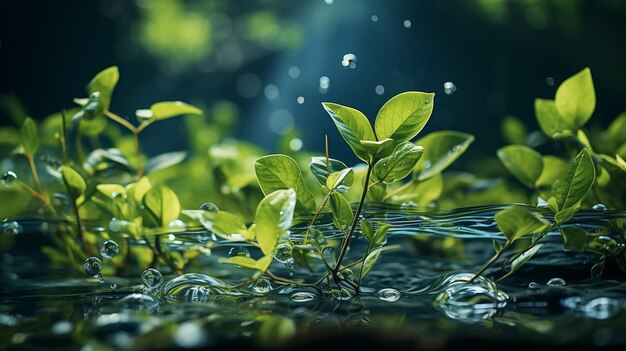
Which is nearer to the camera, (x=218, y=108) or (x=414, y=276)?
(x=414, y=276)

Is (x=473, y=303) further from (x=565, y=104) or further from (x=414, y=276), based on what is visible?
(x=565, y=104)

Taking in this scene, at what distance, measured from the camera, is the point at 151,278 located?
60 centimetres

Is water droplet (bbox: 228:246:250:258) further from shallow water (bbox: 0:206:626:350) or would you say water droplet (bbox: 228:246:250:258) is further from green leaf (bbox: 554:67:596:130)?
green leaf (bbox: 554:67:596:130)

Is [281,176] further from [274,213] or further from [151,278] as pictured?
[151,278]

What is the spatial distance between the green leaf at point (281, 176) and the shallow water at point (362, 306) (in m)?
0.06

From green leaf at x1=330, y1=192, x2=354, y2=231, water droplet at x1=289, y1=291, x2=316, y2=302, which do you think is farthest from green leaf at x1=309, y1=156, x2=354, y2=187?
water droplet at x1=289, y1=291, x2=316, y2=302

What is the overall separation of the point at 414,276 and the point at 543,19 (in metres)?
1.61

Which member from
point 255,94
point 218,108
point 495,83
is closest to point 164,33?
point 255,94

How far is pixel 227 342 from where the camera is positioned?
38 cm

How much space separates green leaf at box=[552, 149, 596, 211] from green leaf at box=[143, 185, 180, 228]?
0.38 m

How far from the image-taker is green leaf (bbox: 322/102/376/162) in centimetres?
50

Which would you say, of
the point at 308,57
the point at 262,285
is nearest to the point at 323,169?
the point at 262,285

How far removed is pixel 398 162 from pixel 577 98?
319mm

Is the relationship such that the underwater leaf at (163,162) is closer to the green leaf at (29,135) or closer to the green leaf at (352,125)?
the green leaf at (29,135)
